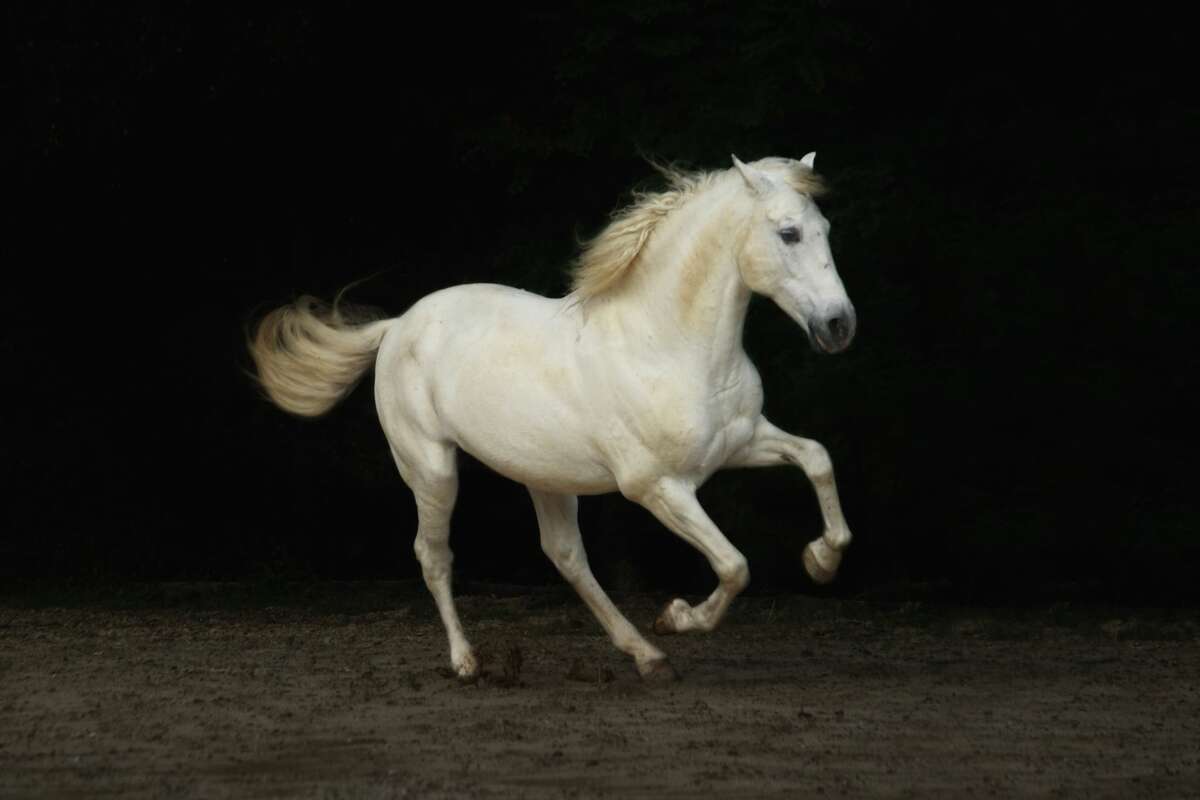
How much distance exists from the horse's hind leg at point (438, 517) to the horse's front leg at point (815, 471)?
1.26m

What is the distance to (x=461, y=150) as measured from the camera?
10.1 metres

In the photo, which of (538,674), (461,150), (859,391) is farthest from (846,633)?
(461,150)

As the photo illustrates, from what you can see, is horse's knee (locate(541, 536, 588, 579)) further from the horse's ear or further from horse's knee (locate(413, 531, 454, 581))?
the horse's ear

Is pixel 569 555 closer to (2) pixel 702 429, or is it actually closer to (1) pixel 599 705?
(1) pixel 599 705

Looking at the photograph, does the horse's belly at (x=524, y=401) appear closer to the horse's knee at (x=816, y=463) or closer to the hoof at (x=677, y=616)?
the hoof at (x=677, y=616)

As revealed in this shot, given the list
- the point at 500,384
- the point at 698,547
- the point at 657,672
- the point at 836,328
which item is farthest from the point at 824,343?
the point at 657,672

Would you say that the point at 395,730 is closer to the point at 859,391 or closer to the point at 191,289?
the point at 859,391

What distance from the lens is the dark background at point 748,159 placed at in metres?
9.24

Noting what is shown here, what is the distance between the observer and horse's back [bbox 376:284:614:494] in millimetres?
6383

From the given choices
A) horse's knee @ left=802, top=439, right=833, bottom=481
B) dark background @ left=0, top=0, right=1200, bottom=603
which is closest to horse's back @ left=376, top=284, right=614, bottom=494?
horse's knee @ left=802, top=439, right=833, bottom=481

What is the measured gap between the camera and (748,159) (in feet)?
30.2

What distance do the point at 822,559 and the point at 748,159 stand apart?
3510 millimetres

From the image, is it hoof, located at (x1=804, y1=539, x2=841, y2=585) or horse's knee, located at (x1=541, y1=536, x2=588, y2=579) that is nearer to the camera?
hoof, located at (x1=804, y1=539, x2=841, y2=585)

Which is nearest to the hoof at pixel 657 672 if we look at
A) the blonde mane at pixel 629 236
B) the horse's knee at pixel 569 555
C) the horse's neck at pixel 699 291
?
the horse's knee at pixel 569 555
